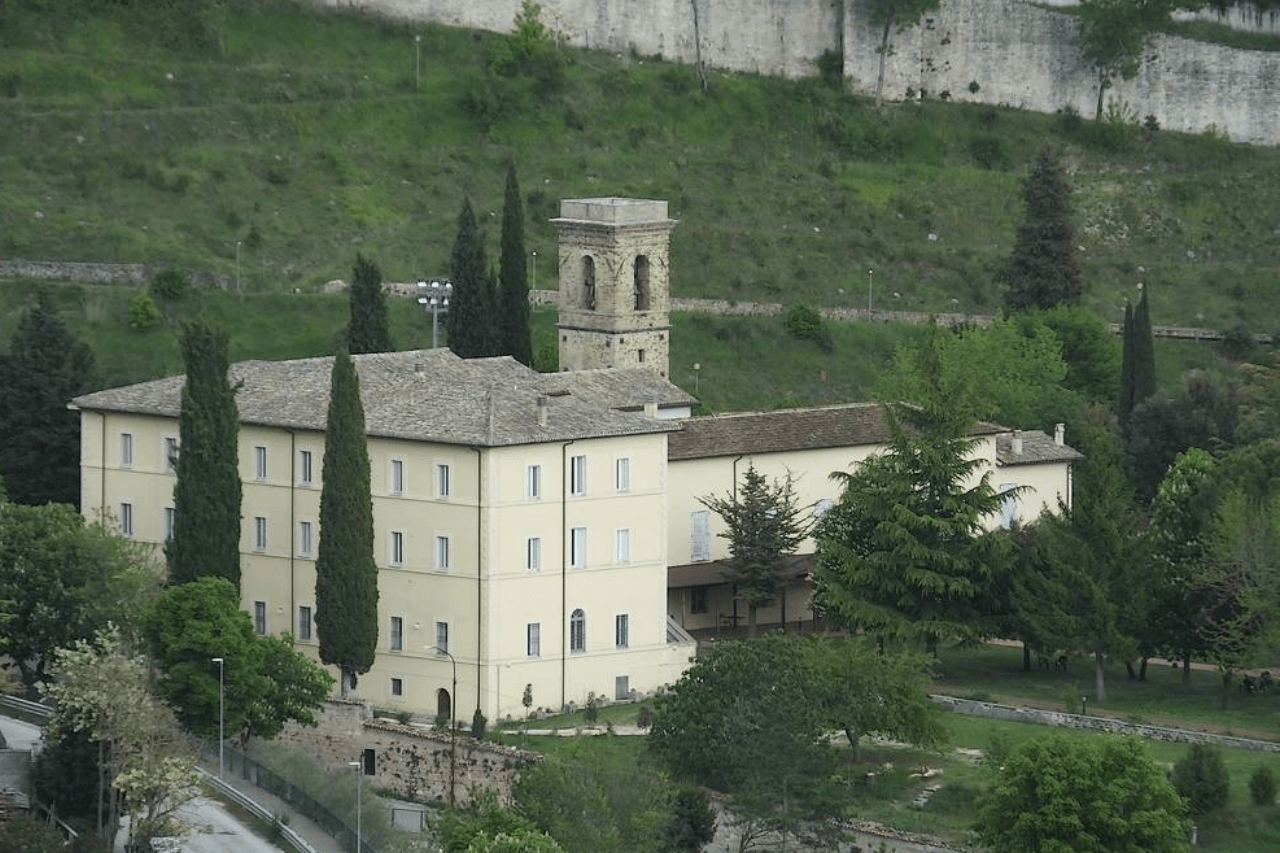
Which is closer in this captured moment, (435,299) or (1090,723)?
(1090,723)

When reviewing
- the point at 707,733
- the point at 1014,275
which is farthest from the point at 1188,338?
the point at 707,733

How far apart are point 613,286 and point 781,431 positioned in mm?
8799

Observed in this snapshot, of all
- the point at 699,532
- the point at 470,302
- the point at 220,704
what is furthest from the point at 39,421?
the point at 220,704

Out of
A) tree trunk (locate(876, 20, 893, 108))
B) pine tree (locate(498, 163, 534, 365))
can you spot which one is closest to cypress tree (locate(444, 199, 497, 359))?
pine tree (locate(498, 163, 534, 365))

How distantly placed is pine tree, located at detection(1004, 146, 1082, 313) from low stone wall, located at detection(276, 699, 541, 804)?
133 feet

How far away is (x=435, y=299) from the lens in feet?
337

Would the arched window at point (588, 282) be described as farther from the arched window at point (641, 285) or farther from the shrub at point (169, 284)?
the shrub at point (169, 284)

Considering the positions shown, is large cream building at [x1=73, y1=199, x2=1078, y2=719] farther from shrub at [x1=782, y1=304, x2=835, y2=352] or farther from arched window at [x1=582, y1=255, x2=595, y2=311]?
shrub at [x1=782, y1=304, x2=835, y2=352]

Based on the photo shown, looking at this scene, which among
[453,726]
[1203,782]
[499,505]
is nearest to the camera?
[1203,782]

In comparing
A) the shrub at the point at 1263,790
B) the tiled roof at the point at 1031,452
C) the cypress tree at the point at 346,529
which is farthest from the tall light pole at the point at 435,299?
the shrub at the point at 1263,790

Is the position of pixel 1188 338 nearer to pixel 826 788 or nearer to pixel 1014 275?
pixel 1014 275

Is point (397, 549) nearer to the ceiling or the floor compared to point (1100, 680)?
nearer to the ceiling

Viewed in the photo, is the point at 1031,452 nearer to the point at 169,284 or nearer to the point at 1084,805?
the point at 1084,805

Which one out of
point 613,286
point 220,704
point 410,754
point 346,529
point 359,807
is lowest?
point 359,807
